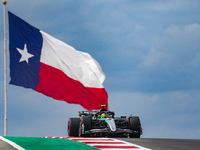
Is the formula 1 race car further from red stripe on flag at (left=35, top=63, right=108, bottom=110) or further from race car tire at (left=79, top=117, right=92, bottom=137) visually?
red stripe on flag at (left=35, top=63, right=108, bottom=110)

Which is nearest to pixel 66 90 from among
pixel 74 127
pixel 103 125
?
pixel 74 127

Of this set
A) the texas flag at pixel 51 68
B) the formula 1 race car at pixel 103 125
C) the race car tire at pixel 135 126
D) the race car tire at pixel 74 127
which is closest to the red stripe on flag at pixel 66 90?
the texas flag at pixel 51 68

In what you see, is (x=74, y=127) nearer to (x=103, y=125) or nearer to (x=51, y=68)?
(x=103, y=125)

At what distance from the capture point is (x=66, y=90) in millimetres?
21766

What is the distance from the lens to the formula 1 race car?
76.6 ft

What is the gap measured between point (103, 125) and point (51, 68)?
5.13 metres

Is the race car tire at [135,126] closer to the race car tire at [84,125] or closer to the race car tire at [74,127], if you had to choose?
the race car tire at [84,125]

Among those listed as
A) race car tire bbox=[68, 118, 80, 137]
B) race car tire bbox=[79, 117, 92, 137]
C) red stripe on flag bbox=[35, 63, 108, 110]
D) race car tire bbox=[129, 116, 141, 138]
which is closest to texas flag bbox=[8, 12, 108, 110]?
red stripe on flag bbox=[35, 63, 108, 110]

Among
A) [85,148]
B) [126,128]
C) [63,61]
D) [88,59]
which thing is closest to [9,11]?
[63,61]

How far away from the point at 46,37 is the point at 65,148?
439 inches

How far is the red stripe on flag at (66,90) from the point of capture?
21000 mm

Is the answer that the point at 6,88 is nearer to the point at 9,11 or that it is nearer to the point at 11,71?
the point at 11,71

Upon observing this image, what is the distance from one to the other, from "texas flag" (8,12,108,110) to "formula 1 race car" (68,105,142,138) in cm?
132

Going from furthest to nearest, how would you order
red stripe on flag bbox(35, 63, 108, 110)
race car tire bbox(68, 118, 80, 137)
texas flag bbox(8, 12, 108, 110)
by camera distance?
race car tire bbox(68, 118, 80, 137), red stripe on flag bbox(35, 63, 108, 110), texas flag bbox(8, 12, 108, 110)
